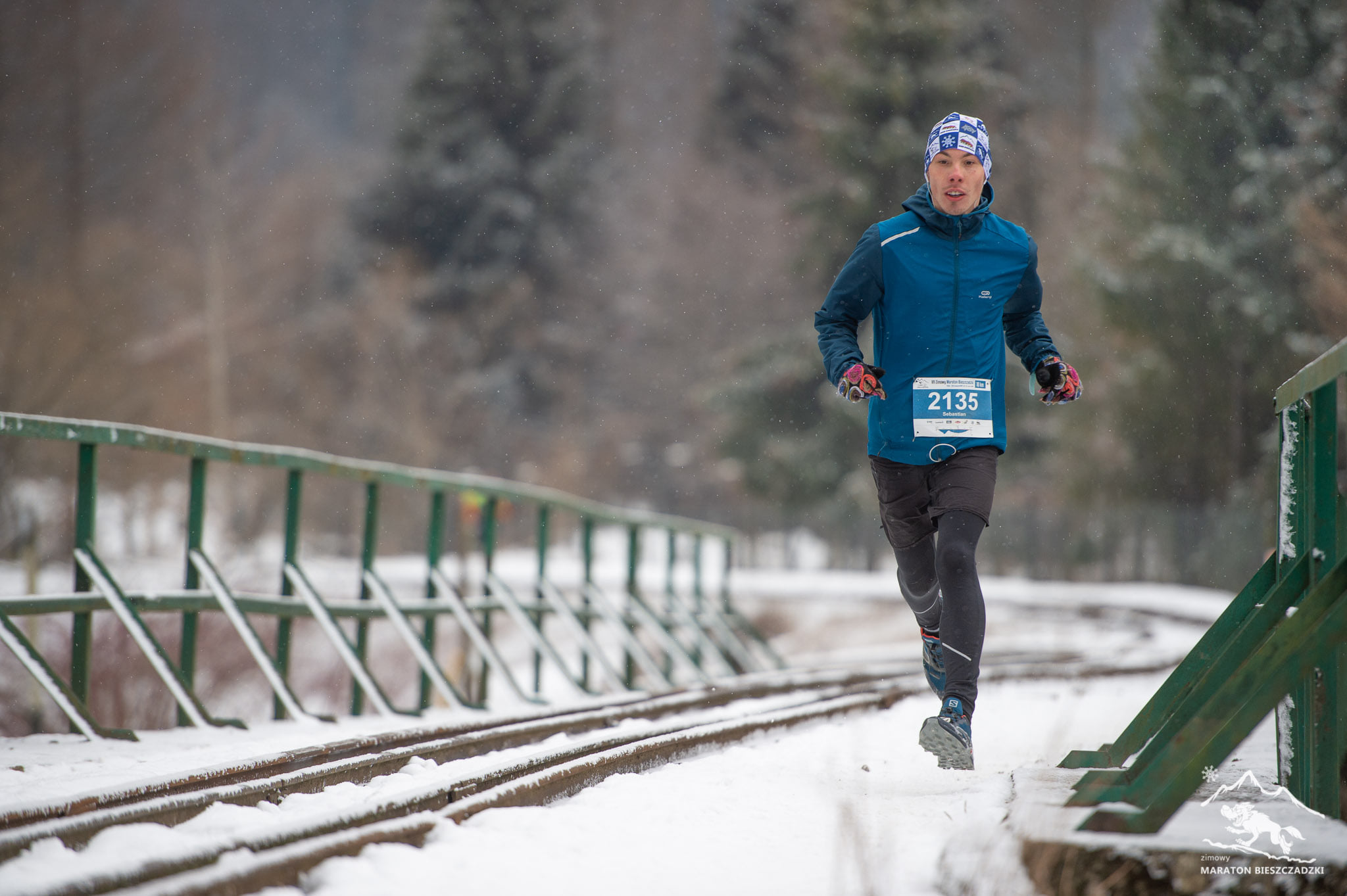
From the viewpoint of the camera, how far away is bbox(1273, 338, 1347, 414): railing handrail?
2.90 metres

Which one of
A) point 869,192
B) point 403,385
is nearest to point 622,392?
point 403,385

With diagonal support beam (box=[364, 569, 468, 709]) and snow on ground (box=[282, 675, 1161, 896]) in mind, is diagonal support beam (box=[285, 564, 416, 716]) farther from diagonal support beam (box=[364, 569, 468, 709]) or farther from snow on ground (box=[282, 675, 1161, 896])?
snow on ground (box=[282, 675, 1161, 896])

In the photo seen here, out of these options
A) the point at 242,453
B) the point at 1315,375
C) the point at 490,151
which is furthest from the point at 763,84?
the point at 1315,375

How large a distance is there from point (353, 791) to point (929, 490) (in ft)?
6.97

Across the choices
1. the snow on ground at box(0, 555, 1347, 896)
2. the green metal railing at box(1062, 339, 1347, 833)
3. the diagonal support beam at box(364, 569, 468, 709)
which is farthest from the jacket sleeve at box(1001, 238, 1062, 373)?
the diagonal support beam at box(364, 569, 468, 709)

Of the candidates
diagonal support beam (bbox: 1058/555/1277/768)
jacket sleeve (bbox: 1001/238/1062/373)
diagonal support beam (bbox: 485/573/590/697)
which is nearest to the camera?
diagonal support beam (bbox: 1058/555/1277/768)

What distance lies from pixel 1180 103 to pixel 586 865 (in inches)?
1213

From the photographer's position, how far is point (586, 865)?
9.61 feet

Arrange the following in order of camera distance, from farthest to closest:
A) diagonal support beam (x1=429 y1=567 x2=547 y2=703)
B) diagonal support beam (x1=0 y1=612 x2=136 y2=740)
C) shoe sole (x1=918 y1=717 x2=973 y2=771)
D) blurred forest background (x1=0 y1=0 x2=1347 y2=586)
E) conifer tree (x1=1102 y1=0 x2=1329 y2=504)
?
conifer tree (x1=1102 y1=0 x2=1329 y2=504) < blurred forest background (x1=0 y1=0 x2=1347 y2=586) < diagonal support beam (x1=429 y1=567 x2=547 y2=703) < diagonal support beam (x1=0 y1=612 x2=136 y2=740) < shoe sole (x1=918 y1=717 x2=973 y2=771)

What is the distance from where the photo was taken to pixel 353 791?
12.4ft

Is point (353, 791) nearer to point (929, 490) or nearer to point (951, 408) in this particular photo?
point (929, 490)

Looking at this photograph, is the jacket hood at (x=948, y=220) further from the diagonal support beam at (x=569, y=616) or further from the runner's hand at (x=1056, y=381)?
the diagonal support beam at (x=569, y=616)

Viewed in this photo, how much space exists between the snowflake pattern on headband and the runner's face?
0.02 metres

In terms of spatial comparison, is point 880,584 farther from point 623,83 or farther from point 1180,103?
point 623,83
